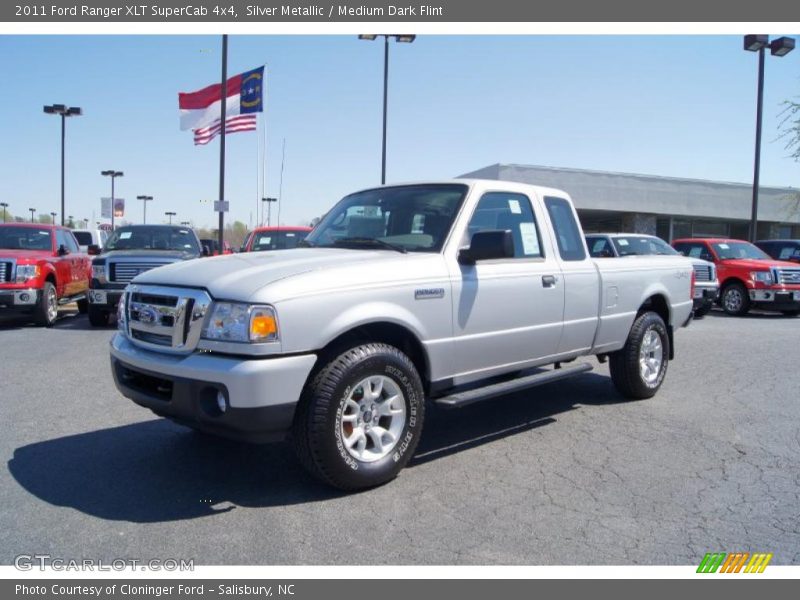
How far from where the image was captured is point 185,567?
9.80 ft

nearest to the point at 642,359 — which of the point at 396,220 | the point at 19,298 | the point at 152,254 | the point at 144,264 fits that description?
the point at 396,220

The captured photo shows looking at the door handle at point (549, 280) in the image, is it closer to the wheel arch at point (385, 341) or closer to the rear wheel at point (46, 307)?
the wheel arch at point (385, 341)

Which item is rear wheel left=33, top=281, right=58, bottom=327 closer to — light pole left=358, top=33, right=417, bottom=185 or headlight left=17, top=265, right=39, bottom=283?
headlight left=17, top=265, right=39, bottom=283

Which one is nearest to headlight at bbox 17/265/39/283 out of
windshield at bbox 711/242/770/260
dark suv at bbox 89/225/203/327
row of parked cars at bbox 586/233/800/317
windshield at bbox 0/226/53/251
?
dark suv at bbox 89/225/203/327

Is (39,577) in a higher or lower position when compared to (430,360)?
lower

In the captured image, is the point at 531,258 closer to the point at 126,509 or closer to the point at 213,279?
the point at 213,279

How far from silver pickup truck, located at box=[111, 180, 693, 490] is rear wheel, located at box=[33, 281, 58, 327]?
26.2ft

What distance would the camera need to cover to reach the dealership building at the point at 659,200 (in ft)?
97.3

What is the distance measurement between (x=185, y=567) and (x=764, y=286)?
15.3 metres

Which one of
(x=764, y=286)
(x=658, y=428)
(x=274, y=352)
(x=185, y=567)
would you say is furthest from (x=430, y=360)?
A: (x=764, y=286)

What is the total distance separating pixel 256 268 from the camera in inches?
154

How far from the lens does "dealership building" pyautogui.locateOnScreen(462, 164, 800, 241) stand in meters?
29.7

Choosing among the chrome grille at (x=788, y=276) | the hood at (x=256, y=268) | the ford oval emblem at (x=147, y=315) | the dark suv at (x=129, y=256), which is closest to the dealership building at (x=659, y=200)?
the chrome grille at (x=788, y=276)

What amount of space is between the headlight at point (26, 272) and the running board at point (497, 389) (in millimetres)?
9353
